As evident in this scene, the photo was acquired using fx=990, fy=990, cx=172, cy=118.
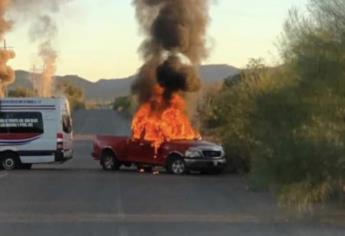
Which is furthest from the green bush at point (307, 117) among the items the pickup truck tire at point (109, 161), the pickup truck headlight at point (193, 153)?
the pickup truck tire at point (109, 161)

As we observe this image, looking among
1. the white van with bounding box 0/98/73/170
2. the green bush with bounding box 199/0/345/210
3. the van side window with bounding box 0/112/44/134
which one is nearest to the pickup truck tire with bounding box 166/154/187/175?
the white van with bounding box 0/98/73/170

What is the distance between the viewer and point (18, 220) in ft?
63.5

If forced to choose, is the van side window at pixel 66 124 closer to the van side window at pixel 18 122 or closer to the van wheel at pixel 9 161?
the van side window at pixel 18 122

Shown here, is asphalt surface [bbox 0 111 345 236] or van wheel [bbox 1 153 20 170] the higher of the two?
van wheel [bbox 1 153 20 170]

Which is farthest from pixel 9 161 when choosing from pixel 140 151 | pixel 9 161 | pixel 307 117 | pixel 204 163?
pixel 307 117

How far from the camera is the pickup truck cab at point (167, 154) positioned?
109 feet

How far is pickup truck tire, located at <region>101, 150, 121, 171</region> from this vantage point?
35.8 meters

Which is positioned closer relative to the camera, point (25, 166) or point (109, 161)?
point (109, 161)

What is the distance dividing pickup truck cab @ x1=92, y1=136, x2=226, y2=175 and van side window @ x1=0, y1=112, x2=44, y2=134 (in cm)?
243

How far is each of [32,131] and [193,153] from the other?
6433 mm

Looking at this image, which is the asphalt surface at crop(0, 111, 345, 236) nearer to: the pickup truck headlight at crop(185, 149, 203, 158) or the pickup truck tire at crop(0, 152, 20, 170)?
the pickup truck headlight at crop(185, 149, 203, 158)

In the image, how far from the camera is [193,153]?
33.2 metres

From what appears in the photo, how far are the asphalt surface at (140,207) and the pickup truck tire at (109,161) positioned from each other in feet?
5.59

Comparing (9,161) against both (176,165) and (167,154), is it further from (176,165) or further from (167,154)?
(176,165)
